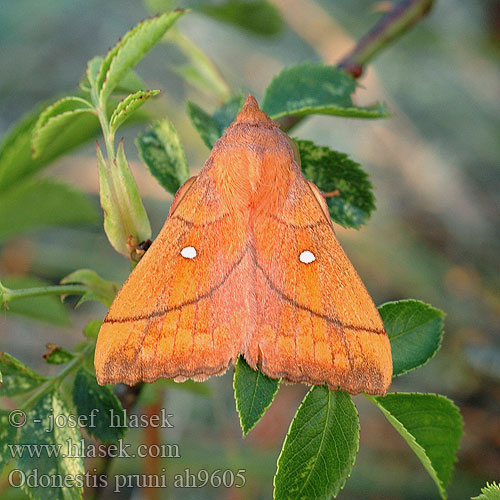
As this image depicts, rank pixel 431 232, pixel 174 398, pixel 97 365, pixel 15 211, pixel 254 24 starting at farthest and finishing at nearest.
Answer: pixel 431 232 → pixel 174 398 → pixel 254 24 → pixel 15 211 → pixel 97 365

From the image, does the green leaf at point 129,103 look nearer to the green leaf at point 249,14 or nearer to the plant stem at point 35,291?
the plant stem at point 35,291

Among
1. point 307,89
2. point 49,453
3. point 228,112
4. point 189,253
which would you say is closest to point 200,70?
point 228,112

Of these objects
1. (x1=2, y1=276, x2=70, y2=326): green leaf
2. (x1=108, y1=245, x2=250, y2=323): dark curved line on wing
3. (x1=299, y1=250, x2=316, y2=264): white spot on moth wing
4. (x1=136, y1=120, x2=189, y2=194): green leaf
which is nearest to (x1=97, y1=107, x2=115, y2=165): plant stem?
(x1=136, y1=120, x2=189, y2=194): green leaf

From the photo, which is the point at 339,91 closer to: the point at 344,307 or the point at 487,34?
the point at 344,307

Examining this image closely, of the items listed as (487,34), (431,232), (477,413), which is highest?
(487,34)

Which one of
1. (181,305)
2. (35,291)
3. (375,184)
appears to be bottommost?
(375,184)

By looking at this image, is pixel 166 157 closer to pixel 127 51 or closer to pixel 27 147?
pixel 127 51

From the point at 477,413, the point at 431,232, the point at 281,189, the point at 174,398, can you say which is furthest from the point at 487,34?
the point at 281,189

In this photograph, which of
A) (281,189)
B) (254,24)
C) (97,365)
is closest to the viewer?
(97,365)
